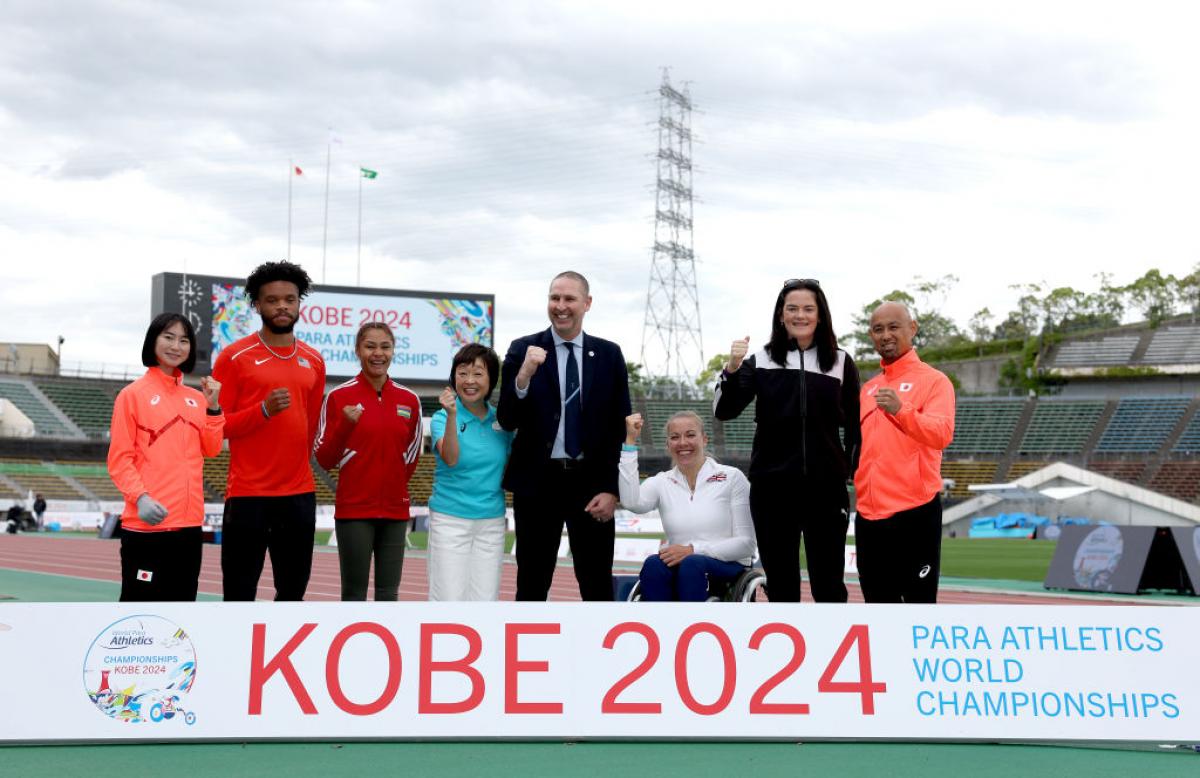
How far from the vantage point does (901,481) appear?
5.33 meters

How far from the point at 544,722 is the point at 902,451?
200 cm

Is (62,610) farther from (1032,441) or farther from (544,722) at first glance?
(1032,441)

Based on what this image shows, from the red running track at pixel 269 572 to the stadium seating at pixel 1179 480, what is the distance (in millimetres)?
34947

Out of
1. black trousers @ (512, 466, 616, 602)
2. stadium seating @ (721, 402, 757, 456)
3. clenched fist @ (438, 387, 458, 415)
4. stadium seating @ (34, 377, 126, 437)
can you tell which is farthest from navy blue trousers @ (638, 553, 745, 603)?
stadium seating @ (34, 377, 126, 437)

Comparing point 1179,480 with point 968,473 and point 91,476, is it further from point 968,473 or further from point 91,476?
point 91,476

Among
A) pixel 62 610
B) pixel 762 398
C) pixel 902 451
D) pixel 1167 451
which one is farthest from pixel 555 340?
pixel 1167 451

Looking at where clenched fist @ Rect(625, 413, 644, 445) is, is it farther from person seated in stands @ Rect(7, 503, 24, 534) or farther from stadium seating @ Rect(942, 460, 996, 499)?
stadium seating @ Rect(942, 460, 996, 499)

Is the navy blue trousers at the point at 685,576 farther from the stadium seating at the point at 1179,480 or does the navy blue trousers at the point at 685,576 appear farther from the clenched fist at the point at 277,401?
the stadium seating at the point at 1179,480

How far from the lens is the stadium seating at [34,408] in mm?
50250

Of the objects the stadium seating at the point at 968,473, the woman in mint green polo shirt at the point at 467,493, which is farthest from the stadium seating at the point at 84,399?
the woman in mint green polo shirt at the point at 467,493

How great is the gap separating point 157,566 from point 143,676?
2.18 ft

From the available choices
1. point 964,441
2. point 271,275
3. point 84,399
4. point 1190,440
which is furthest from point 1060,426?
point 271,275

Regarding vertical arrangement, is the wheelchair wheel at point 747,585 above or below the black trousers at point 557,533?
below

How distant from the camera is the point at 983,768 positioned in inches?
171
